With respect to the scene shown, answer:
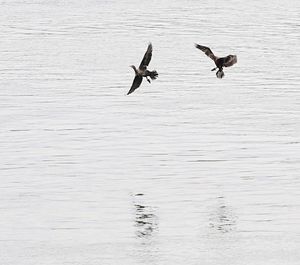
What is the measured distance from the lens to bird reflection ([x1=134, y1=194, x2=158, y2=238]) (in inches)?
1129

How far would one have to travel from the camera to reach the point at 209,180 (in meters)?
33.8

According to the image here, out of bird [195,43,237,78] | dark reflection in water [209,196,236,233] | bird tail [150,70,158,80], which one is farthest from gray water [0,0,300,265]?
bird [195,43,237,78]

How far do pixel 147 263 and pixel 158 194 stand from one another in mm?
6449

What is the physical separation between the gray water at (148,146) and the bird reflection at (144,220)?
1.8 inches

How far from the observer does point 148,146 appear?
124 feet

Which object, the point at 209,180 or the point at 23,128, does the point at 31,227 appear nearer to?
the point at 209,180

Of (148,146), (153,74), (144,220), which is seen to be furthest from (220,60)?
(148,146)

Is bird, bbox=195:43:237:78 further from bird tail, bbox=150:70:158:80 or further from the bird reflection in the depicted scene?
the bird reflection

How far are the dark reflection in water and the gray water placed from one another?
39 mm

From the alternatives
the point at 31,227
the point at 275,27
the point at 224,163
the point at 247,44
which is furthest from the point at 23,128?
the point at 275,27

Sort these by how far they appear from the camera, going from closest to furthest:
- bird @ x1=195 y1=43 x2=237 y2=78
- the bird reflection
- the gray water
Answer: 1. the gray water
2. the bird reflection
3. bird @ x1=195 y1=43 x2=237 y2=78

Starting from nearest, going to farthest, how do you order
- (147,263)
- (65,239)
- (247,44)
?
(147,263) → (65,239) → (247,44)

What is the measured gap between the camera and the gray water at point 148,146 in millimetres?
27922

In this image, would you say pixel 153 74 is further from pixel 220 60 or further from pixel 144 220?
pixel 144 220
